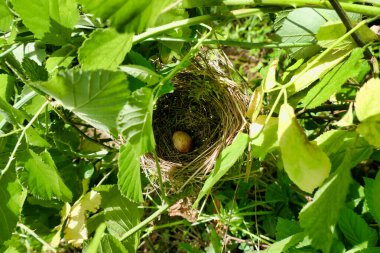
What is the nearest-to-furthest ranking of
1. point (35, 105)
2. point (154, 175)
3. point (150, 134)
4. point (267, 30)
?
1. point (150, 134)
2. point (35, 105)
3. point (154, 175)
4. point (267, 30)

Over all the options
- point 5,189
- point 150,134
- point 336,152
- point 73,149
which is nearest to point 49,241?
point 73,149

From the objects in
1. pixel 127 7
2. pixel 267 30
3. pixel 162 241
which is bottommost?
pixel 162 241

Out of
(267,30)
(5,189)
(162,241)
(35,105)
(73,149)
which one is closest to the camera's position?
(5,189)

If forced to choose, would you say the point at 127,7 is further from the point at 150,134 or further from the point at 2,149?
the point at 2,149

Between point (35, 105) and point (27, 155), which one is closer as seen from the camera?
point (27, 155)

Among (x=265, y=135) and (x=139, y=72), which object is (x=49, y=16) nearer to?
(x=139, y=72)

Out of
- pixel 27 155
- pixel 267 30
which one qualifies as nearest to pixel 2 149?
pixel 27 155

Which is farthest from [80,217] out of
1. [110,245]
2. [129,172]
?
[129,172]

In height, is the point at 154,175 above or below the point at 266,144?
below
